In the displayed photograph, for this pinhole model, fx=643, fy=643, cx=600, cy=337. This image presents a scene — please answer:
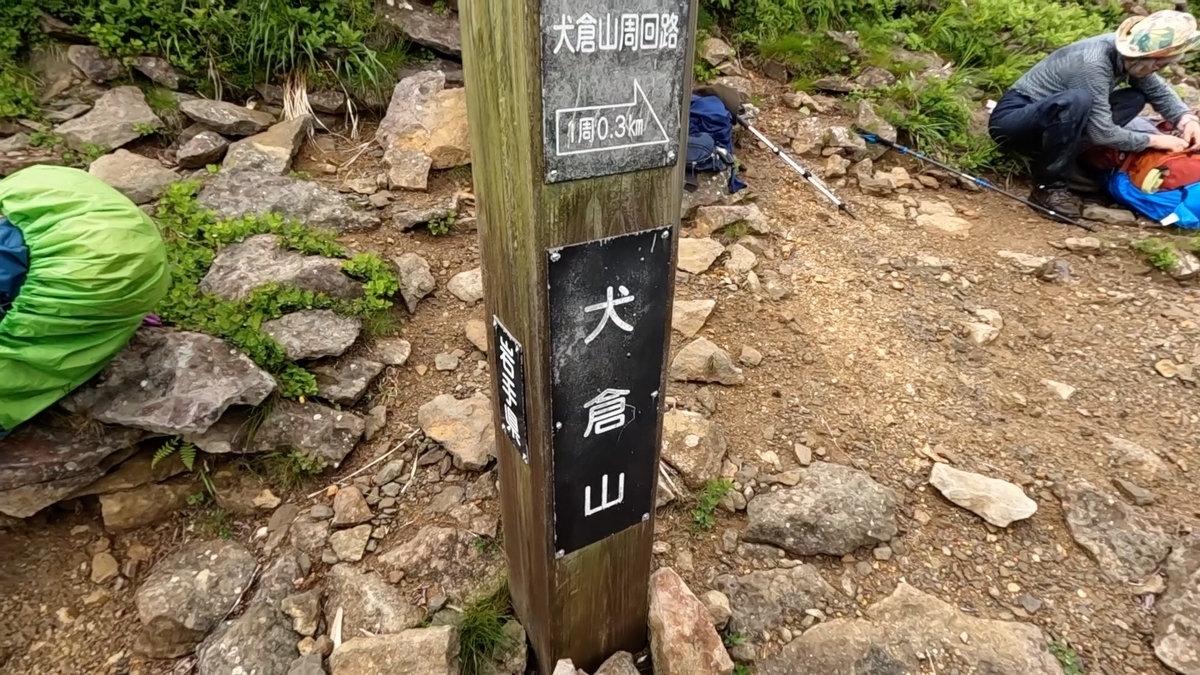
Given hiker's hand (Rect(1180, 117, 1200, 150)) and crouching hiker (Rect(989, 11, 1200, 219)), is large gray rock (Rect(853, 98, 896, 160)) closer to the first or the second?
crouching hiker (Rect(989, 11, 1200, 219))

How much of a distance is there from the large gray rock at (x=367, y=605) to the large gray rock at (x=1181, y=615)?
2543 millimetres

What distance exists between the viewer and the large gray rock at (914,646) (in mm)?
2094

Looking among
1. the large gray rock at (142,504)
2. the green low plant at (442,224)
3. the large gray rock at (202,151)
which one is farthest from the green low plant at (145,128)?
the large gray rock at (142,504)

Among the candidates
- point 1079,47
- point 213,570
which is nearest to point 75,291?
point 213,570

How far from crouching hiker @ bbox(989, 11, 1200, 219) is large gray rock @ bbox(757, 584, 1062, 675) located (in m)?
4.16

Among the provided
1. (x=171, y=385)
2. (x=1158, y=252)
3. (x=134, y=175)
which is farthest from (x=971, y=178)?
(x=134, y=175)

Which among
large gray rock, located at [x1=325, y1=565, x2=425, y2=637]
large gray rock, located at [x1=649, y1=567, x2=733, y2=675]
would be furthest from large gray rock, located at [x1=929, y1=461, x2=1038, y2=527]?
large gray rock, located at [x1=325, y1=565, x2=425, y2=637]

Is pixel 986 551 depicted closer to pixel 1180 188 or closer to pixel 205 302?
pixel 205 302

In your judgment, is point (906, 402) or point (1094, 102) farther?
point (1094, 102)

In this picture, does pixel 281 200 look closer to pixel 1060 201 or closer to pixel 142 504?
pixel 142 504

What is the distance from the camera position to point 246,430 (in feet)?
8.90

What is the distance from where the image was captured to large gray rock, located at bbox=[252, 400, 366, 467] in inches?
108

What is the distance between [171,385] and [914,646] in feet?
9.71

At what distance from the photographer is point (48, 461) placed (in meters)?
2.46
